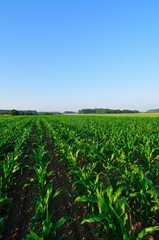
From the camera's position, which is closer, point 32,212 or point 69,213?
point 69,213

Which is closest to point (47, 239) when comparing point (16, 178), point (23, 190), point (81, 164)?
point (23, 190)

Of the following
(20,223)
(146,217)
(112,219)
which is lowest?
(20,223)

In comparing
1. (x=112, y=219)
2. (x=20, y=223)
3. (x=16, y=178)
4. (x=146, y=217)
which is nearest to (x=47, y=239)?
(x=112, y=219)

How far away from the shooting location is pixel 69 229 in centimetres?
391

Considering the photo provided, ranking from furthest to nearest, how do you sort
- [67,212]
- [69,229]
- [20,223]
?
[67,212] → [20,223] → [69,229]

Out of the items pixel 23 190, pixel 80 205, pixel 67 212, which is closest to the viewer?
pixel 67 212

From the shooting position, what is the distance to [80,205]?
4.83 meters

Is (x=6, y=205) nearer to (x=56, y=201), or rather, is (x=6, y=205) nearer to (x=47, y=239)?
(x=56, y=201)

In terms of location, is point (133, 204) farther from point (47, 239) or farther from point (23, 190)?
point (23, 190)

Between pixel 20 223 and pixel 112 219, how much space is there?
199 cm

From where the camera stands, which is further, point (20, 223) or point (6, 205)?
point (6, 205)

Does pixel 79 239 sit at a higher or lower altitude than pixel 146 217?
lower

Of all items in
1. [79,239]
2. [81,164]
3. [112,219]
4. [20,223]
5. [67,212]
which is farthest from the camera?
[81,164]

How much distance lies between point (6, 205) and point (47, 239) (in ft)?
6.98
